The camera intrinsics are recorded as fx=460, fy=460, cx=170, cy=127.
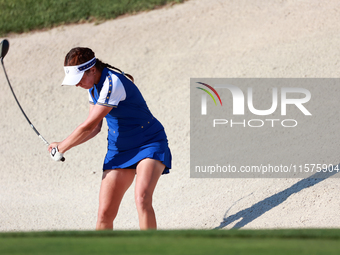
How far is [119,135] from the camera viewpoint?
4.08 metres

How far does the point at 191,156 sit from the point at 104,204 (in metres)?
4.19

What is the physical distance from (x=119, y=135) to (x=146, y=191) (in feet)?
2.05

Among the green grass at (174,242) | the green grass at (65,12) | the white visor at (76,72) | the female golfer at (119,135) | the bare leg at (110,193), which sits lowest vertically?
the green grass at (174,242)

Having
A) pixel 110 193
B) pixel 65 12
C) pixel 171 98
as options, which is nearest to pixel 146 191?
pixel 110 193

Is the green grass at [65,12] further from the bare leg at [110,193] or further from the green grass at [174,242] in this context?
the green grass at [174,242]

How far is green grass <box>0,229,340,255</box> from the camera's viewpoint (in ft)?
8.14

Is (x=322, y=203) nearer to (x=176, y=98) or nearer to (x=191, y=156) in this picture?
(x=191, y=156)

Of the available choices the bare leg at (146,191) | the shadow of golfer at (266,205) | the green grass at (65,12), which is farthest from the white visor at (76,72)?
the green grass at (65,12)

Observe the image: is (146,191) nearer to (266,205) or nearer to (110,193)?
(110,193)

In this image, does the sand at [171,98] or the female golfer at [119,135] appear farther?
→ the sand at [171,98]

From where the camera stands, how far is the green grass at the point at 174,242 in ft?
8.14

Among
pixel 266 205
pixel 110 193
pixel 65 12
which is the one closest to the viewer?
pixel 110 193

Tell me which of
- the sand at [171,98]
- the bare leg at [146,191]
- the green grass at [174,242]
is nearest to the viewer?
the green grass at [174,242]

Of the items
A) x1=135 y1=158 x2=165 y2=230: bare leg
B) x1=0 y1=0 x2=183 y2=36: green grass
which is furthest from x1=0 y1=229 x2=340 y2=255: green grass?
x1=0 y1=0 x2=183 y2=36: green grass
